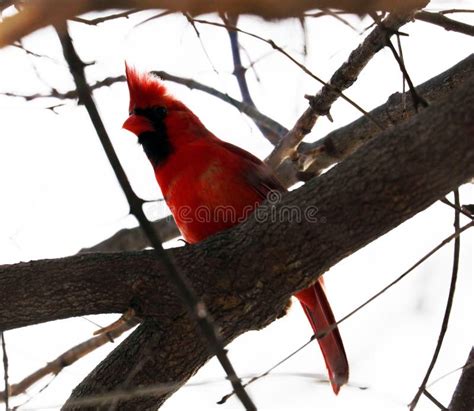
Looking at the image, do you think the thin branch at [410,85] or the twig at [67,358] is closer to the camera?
the thin branch at [410,85]

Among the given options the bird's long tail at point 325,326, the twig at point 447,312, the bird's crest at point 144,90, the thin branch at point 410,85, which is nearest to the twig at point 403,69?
the thin branch at point 410,85

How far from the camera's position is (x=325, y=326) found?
11.7 ft

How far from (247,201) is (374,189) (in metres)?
1.17

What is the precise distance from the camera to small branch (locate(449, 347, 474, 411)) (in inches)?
116

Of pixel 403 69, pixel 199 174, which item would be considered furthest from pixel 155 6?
pixel 199 174

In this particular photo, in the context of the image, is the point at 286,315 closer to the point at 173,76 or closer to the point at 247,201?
the point at 247,201

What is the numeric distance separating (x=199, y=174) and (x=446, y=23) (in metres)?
1.17

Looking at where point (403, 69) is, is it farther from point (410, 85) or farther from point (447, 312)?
point (447, 312)

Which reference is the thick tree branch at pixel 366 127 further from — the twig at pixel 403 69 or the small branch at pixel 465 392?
the small branch at pixel 465 392

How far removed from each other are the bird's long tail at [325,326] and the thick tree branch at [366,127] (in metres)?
0.57

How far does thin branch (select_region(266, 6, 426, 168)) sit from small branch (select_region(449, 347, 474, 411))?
3.74 ft

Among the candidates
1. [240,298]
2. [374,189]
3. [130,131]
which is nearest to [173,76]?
[130,131]

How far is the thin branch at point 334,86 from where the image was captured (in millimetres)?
3059

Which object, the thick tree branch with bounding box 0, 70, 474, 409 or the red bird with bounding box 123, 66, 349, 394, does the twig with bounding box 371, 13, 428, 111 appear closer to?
the thick tree branch with bounding box 0, 70, 474, 409
